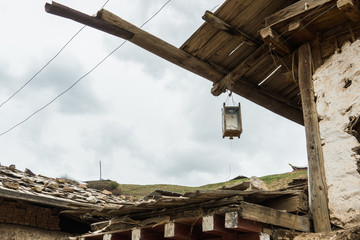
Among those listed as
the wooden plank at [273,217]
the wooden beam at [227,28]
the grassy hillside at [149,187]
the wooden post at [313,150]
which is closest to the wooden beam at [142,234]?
the wooden plank at [273,217]

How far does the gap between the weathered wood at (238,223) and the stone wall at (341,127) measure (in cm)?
104

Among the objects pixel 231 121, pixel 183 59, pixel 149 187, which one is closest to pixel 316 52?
pixel 231 121

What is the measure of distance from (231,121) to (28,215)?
4.59 meters

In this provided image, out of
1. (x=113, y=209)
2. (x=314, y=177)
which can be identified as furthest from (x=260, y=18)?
(x=113, y=209)

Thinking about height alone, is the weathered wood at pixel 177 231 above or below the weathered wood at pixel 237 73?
below

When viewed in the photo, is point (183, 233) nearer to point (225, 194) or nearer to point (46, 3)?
point (225, 194)

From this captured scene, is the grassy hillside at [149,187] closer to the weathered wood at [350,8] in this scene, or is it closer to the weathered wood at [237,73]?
the weathered wood at [237,73]

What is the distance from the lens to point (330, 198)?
4750 mm

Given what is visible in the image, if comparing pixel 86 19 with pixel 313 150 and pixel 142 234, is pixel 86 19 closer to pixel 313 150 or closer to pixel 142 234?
pixel 142 234

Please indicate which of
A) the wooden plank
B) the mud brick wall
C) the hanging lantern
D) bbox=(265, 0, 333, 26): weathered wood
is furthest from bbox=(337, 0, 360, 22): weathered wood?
the mud brick wall

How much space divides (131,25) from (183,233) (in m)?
3.27

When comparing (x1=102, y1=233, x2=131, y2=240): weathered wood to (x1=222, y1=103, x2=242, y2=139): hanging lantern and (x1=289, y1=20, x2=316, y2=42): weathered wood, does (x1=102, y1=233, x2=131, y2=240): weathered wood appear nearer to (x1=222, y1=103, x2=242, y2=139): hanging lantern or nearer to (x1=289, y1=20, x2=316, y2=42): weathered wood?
(x1=222, y1=103, x2=242, y2=139): hanging lantern

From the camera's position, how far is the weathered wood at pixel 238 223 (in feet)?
13.8

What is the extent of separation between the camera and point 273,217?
4.53 metres
